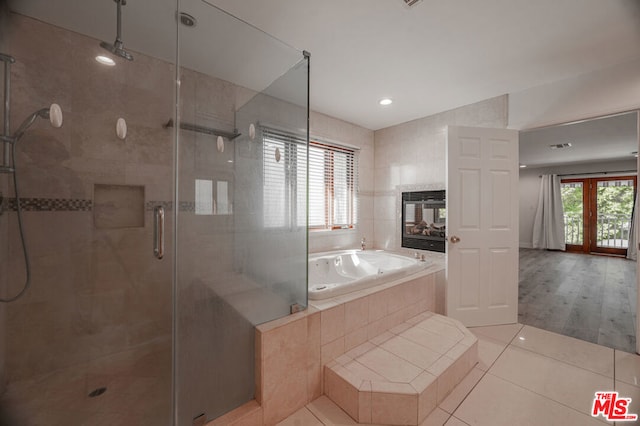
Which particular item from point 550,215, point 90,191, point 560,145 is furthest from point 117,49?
point 550,215

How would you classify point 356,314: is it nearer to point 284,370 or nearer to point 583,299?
point 284,370

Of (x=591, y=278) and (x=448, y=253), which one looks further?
(x=591, y=278)

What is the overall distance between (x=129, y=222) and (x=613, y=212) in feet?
31.8

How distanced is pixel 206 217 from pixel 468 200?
2467 millimetres

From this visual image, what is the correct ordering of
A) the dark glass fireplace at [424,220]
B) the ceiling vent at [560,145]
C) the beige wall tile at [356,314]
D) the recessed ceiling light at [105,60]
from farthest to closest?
1. the ceiling vent at [560,145]
2. the dark glass fireplace at [424,220]
3. the beige wall tile at [356,314]
4. the recessed ceiling light at [105,60]

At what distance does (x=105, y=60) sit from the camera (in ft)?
4.17

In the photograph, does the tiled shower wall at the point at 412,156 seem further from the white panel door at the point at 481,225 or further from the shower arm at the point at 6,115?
the shower arm at the point at 6,115

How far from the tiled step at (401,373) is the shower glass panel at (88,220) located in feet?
3.23

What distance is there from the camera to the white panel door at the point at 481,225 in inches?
99.1

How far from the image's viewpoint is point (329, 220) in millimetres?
3342

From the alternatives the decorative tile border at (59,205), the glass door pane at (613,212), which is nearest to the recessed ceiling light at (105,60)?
the decorative tile border at (59,205)

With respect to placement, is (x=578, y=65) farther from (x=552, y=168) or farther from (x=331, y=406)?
(x=552, y=168)

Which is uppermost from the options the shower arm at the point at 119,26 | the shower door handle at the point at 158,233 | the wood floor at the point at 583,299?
the shower arm at the point at 119,26

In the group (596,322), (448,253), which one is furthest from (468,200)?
(596,322)
